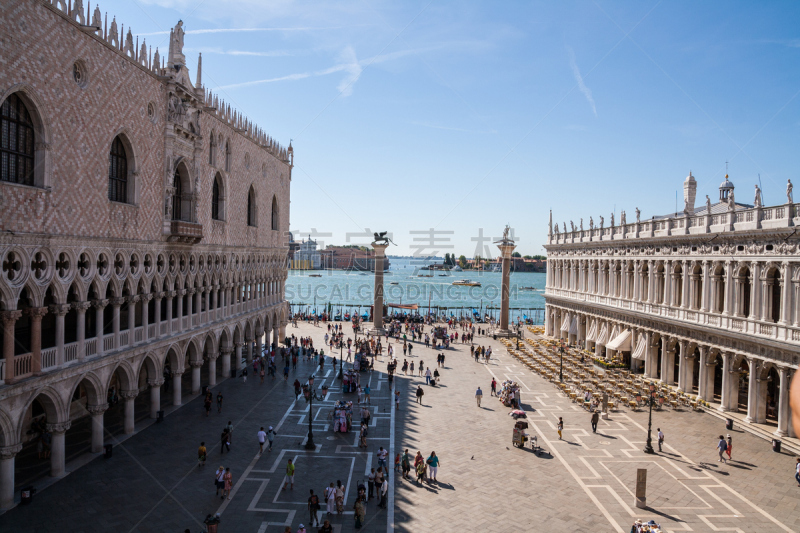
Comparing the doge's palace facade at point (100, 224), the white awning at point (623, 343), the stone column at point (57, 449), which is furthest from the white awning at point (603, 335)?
the stone column at point (57, 449)

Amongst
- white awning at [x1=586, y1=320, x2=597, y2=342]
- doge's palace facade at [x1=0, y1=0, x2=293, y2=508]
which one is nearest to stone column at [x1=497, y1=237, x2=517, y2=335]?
white awning at [x1=586, y1=320, x2=597, y2=342]

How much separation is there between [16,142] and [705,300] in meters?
30.4

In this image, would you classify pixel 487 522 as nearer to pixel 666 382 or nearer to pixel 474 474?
pixel 474 474

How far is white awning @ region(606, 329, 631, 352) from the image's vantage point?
113ft

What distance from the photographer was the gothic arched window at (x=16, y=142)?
49.3ft

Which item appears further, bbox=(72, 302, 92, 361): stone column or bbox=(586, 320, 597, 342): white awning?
bbox=(586, 320, 597, 342): white awning

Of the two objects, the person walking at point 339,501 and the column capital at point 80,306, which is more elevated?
the column capital at point 80,306

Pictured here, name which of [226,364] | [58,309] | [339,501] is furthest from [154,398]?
[339,501]

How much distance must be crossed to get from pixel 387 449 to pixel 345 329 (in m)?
34.0

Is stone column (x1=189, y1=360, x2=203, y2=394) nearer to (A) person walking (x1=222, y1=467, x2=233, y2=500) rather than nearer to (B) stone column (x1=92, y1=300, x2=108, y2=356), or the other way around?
(B) stone column (x1=92, y1=300, x2=108, y2=356)

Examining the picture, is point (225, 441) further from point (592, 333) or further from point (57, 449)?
point (592, 333)

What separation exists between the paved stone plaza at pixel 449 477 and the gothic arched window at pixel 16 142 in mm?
9659

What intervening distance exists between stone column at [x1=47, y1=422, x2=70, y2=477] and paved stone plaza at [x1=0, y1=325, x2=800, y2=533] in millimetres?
457

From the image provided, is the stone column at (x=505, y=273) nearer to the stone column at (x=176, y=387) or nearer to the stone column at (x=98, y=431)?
the stone column at (x=176, y=387)
